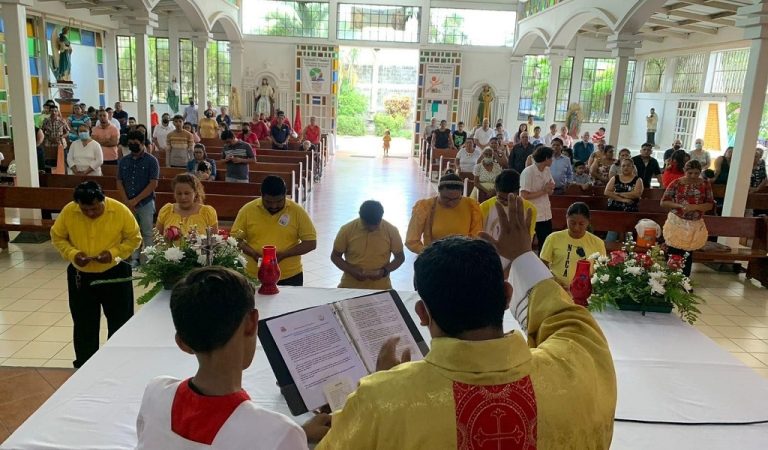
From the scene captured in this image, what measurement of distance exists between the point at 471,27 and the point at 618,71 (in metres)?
8.95

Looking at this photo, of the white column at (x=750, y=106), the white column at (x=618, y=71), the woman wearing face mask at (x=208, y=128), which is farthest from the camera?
the woman wearing face mask at (x=208, y=128)

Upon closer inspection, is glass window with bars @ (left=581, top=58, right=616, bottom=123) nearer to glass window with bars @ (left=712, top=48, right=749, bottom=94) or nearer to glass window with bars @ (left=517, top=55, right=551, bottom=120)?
glass window with bars @ (left=517, top=55, right=551, bottom=120)

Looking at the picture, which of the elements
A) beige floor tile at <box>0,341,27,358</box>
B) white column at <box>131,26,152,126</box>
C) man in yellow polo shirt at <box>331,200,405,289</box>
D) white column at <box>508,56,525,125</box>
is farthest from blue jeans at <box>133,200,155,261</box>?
white column at <box>508,56,525,125</box>

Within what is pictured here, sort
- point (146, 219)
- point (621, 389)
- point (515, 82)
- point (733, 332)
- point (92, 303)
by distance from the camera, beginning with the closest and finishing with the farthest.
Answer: point (621, 389)
point (92, 303)
point (733, 332)
point (146, 219)
point (515, 82)

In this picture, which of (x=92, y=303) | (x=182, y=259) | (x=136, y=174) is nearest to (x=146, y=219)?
(x=136, y=174)

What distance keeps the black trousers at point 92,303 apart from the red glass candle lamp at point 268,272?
128 centimetres

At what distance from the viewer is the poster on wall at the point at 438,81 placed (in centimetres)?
1831

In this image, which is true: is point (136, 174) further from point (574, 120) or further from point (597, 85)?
point (597, 85)

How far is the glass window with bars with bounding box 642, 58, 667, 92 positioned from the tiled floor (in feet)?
42.7

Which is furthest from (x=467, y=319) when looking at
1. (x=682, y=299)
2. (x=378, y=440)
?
(x=682, y=299)

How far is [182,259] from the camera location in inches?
128

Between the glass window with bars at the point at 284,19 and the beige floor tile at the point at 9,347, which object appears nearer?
the beige floor tile at the point at 9,347

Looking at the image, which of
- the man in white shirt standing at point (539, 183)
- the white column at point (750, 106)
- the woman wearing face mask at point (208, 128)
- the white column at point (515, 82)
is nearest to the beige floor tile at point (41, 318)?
the man in white shirt standing at point (539, 183)

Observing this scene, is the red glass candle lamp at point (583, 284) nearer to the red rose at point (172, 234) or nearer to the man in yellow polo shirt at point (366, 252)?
the man in yellow polo shirt at point (366, 252)
